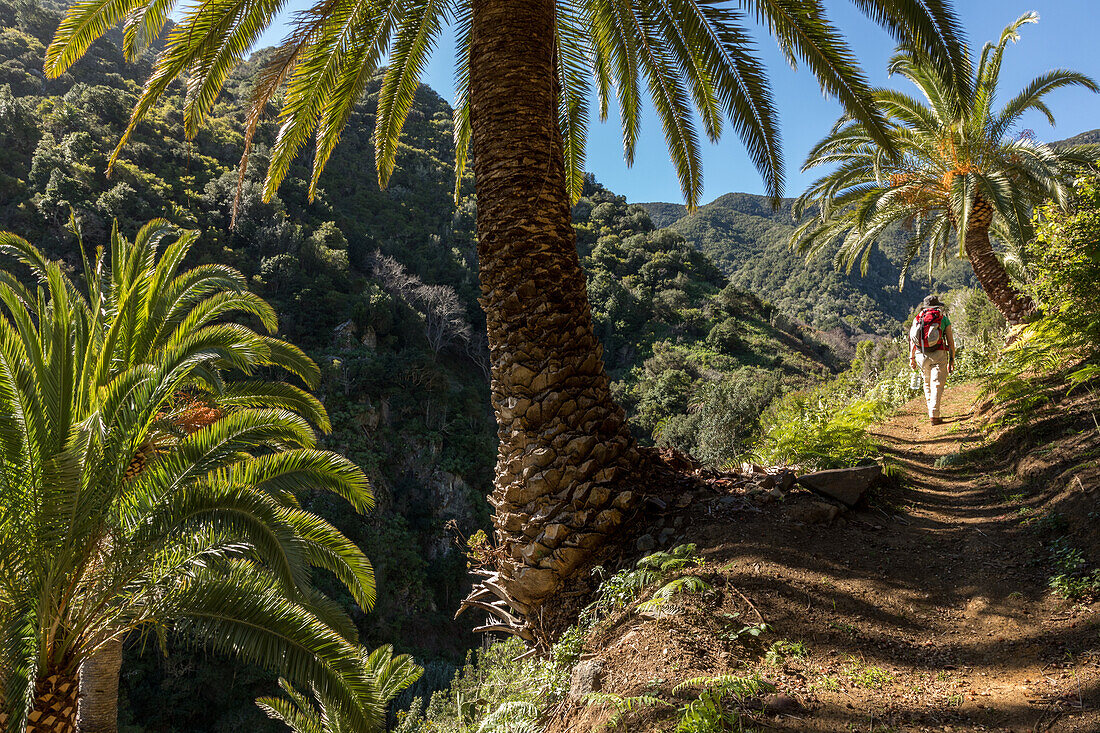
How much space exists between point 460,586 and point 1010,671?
24439 millimetres

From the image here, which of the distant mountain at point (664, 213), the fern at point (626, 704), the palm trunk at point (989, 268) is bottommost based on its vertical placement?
the fern at point (626, 704)

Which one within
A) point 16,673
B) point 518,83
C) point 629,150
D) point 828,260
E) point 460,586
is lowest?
point 460,586

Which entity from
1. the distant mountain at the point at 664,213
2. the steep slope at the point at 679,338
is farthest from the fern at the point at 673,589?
the distant mountain at the point at 664,213

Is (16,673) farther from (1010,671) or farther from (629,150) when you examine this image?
(629,150)

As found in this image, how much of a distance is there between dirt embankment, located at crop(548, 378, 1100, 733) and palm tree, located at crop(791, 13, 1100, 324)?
7.49 meters

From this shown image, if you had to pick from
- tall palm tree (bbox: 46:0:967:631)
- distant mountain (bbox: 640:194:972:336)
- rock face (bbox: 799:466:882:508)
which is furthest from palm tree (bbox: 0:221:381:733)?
distant mountain (bbox: 640:194:972:336)

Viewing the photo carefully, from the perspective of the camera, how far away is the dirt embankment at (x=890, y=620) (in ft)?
6.16

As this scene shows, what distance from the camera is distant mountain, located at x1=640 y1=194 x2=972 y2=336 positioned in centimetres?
5225

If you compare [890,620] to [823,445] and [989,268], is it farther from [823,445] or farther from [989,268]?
[989,268]

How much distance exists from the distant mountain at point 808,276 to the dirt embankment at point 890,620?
44.0m

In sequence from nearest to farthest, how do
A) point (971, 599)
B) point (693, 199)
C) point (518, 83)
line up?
point (971, 599), point (518, 83), point (693, 199)

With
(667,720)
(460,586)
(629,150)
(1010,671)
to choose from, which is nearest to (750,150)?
(629,150)

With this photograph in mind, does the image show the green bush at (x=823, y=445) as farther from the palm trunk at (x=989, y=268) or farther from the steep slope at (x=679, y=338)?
the steep slope at (x=679, y=338)

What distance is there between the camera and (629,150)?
306 inches
